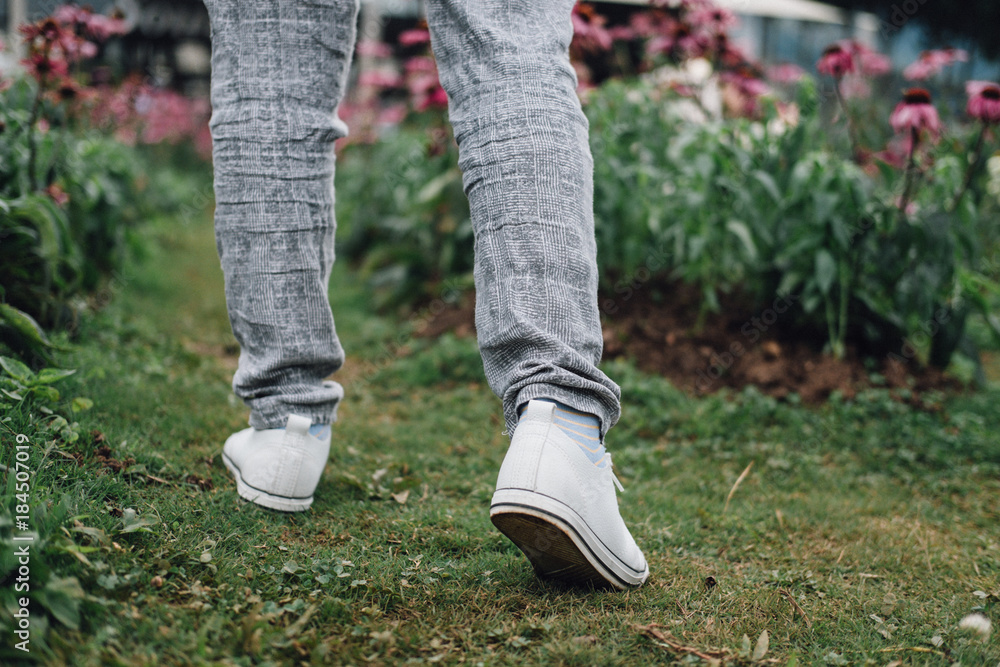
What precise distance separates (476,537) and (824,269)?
165cm

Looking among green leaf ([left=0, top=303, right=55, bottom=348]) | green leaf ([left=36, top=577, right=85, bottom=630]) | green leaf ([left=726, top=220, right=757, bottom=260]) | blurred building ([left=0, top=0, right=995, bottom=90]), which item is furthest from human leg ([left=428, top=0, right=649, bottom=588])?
blurred building ([left=0, top=0, right=995, bottom=90])

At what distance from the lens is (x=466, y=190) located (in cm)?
128

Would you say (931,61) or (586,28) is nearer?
(586,28)

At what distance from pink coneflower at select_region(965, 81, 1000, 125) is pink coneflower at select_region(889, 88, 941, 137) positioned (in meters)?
0.12

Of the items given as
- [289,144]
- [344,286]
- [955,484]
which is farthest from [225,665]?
[344,286]

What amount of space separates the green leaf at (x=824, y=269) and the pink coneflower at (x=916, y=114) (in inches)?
19.4

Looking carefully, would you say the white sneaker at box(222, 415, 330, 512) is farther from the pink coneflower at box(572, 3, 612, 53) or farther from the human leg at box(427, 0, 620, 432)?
the pink coneflower at box(572, 3, 612, 53)

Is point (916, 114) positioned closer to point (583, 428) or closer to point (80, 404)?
point (583, 428)

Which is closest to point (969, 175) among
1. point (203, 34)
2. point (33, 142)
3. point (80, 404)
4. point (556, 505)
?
point (556, 505)

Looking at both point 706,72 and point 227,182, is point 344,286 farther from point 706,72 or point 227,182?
point 227,182

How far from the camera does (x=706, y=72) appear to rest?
4.02m

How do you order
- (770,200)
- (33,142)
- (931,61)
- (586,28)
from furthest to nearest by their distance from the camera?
(931,61)
(586,28)
(770,200)
(33,142)

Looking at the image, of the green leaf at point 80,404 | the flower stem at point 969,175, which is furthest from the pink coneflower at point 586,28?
the green leaf at point 80,404

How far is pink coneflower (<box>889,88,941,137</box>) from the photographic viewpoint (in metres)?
2.50
